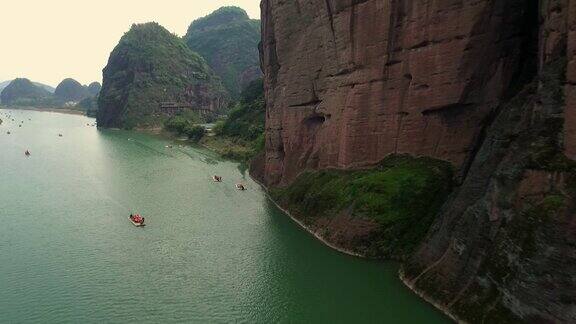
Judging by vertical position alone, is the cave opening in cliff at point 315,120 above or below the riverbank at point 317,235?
above

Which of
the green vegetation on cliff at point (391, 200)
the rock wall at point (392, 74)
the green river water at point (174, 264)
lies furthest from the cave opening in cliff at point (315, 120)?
the green river water at point (174, 264)

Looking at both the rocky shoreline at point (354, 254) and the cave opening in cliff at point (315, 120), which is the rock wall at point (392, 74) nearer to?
the cave opening in cliff at point (315, 120)

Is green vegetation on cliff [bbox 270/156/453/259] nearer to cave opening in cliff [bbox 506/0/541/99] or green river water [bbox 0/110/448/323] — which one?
green river water [bbox 0/110/448/323]

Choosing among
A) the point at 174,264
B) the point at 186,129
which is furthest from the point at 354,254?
the point at 186,129

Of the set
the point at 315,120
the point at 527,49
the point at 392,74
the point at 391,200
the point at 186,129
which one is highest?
the point at 527,49

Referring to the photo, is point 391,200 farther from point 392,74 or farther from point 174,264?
point 174,264

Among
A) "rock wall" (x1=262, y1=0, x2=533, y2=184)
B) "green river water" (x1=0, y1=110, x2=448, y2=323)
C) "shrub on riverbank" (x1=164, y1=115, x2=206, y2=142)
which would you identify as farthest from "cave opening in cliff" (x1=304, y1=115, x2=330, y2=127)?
"shrub on riverbank" (x1=164, y1=115, x2=206, y2=142)
